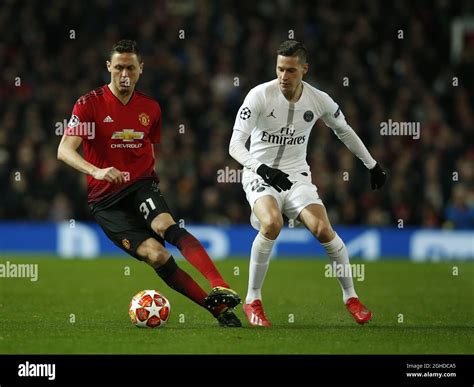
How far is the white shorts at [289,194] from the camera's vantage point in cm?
892

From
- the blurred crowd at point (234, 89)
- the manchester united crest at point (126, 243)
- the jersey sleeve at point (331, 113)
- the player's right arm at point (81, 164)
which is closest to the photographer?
the player's right arm at point (81, 164)

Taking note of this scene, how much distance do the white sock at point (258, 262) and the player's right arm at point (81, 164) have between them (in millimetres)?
1473

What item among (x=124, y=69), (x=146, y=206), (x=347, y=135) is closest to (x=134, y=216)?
(x=146, y=206)

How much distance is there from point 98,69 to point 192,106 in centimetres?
195

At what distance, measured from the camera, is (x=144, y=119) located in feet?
29.4

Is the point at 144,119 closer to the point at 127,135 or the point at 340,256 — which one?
the point at 127,135

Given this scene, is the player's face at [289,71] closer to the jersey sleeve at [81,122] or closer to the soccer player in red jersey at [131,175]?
the soccer player in red jersey at [131,175]

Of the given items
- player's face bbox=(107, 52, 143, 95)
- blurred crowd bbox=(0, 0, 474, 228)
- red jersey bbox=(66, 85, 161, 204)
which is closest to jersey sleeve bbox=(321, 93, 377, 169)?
red jersey bbox=(66, 85, 161, 204)

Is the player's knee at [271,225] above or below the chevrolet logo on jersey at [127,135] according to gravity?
below

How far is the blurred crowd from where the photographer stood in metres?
17.8

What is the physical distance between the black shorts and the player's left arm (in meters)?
1.69

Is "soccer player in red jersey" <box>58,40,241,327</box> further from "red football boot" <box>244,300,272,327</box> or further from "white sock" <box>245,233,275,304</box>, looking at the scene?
"white sock" <box>245,233,275,304</box>

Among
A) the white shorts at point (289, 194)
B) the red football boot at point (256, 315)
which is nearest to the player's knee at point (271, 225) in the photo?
the white shorts at point (289, 194)

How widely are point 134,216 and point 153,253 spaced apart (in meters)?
0.46
